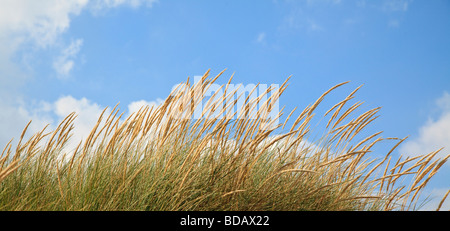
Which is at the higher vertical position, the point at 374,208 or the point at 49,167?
the point at 49,167

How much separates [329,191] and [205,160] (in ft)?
2.32

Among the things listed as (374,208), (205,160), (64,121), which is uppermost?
(64,121)

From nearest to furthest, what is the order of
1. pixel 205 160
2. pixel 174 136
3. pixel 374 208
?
pixel 205 160 → pixel 174 136 → pixel 374 208
